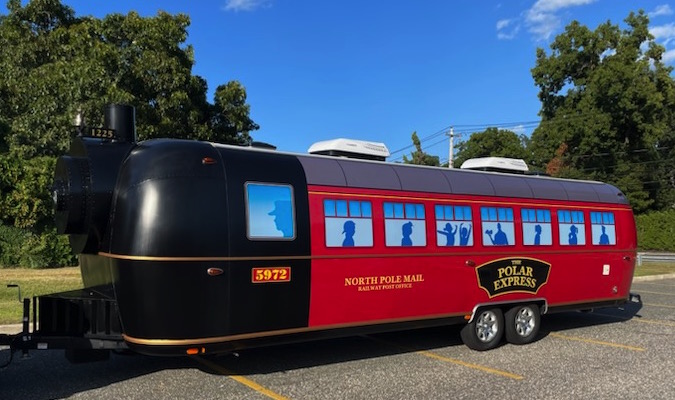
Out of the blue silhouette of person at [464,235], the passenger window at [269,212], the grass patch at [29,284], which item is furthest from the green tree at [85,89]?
the blue silhouette of person at [464,235]

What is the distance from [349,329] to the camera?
7.21 m

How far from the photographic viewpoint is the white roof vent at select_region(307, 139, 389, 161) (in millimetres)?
8172

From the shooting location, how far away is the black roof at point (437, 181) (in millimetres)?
7273

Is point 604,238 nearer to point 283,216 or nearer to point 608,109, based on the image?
point 283,216

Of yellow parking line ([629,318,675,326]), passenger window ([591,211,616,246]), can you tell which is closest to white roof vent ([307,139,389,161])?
passenger window ([591,211,616,246])

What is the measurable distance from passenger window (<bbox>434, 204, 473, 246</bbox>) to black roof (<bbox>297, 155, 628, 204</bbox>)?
0.91 feet

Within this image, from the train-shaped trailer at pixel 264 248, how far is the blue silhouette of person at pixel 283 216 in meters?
0.02

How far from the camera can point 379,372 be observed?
23.7ft

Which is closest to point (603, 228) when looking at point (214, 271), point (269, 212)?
point (269, 212)

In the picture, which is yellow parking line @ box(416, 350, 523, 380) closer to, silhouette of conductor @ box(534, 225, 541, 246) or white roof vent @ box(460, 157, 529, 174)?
silhouette of conductor @ box(534, 225, 541, 246)

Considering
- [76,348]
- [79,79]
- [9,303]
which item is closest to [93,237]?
[76,348]

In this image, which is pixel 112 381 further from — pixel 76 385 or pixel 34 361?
pixel 34 361

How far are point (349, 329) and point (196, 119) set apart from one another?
13.6m

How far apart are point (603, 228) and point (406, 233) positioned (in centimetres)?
Result: 503
